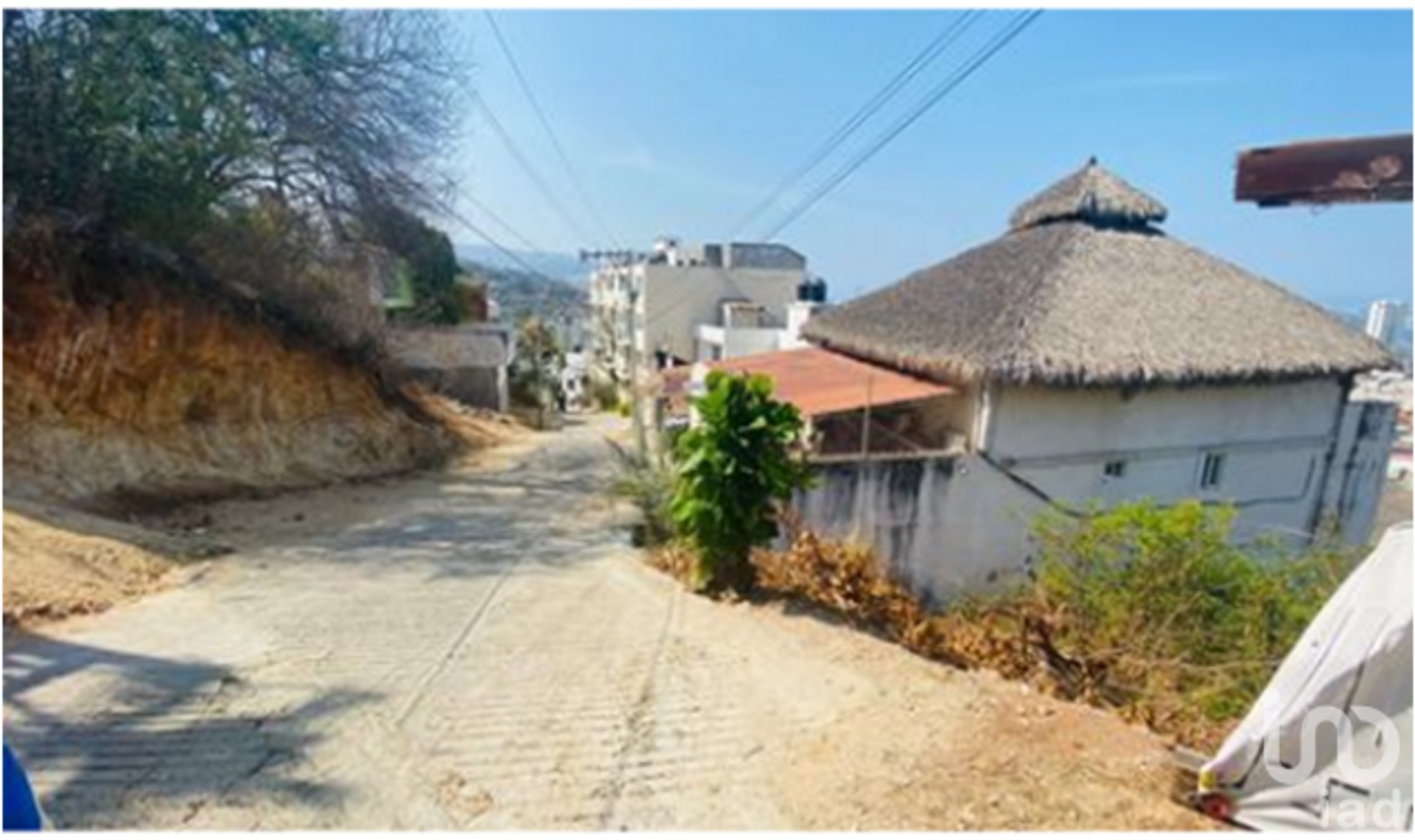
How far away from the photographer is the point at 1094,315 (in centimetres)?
1112

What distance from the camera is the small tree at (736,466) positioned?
5.74 metres

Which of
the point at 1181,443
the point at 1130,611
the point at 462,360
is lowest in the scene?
the point at 1130,611

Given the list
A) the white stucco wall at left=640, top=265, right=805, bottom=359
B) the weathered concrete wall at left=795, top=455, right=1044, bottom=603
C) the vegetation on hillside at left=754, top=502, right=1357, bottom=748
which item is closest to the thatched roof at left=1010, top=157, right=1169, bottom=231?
the weathered concrete wall at left=795, top=455, right=1044, bottom=603

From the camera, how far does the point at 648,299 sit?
39.1 metres

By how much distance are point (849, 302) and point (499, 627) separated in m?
12.7

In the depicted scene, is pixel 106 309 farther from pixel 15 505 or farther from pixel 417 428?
pixel 417 428

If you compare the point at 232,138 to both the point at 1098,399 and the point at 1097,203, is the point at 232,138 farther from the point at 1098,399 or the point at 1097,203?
the point at 1097,203

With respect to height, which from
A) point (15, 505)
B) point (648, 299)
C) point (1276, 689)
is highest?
point (648, 299)

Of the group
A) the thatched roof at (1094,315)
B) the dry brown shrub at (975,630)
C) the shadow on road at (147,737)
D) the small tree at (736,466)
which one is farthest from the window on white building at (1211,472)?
the shadow on road at (147,737)

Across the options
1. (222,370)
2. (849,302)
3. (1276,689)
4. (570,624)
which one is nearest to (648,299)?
(849,302)

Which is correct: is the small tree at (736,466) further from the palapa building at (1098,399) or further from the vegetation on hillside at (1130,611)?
the palapa building at (1098,399)

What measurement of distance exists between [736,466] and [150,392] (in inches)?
350
